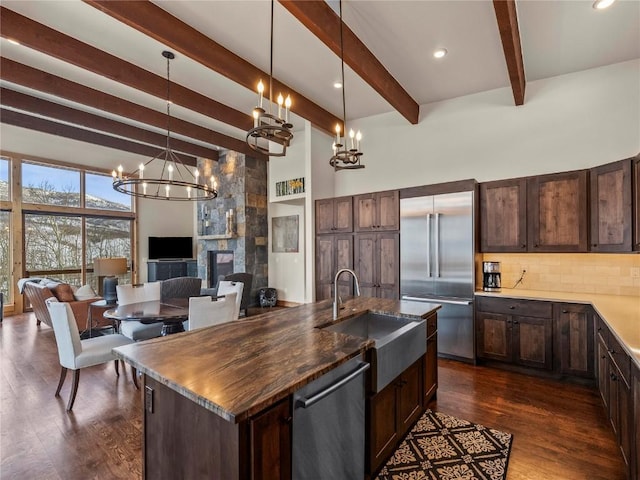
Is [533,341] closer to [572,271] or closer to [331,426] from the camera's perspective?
[572,271]

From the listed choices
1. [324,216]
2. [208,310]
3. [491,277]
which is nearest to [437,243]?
[491,277]

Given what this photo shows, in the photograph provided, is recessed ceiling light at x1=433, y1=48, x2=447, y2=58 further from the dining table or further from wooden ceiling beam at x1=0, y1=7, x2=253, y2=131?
the dining table

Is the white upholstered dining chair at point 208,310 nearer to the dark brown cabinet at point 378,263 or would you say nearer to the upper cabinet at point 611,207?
the dark brown cabinet at point 378,263

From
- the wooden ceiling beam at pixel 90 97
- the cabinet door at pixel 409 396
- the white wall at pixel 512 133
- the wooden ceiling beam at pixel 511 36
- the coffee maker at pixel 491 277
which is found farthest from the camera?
the wooden ceiling beam at pixel 90 97

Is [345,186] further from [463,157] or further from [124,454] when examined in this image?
[124,454]

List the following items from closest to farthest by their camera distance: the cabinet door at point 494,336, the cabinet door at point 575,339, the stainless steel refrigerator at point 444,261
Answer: the cabinet door at point 575,339
the cabinet door at point 494,336
the stainless steel refrigerator at point 444,261

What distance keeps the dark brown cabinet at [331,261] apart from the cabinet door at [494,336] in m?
1.98

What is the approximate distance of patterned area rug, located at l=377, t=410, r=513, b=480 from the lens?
6.57 feet

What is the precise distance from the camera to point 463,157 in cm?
469

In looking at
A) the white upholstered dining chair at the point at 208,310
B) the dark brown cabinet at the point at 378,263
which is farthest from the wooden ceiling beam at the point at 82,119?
the dark brown cabinet at the point at 378,263

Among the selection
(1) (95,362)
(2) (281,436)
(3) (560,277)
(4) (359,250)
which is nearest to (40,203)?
(1) (95,362)

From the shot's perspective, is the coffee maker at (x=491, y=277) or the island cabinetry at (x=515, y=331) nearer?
the island cabinetry at (x=515, y=331)

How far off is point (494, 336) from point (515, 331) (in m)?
0.24

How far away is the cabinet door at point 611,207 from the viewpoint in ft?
9.97
